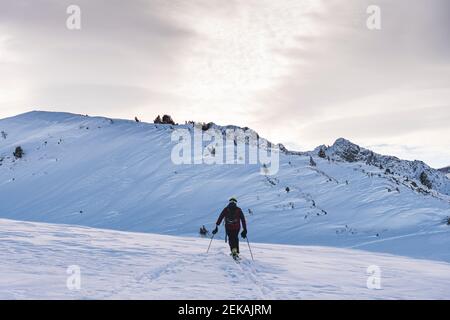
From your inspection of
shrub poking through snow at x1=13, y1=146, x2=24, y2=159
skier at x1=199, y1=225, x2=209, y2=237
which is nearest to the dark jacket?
skier at x1=199, y1=225, x2=209, y2=237

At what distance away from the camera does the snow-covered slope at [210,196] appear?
72.7ft

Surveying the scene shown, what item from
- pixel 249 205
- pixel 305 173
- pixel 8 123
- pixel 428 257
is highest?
pixel 8 123

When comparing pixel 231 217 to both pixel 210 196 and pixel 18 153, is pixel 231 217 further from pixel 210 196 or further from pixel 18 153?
pixel 18 153

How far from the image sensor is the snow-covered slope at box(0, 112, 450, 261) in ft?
72.7

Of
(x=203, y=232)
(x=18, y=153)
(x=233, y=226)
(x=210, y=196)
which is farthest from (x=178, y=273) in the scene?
Result: (x=18, y=153)

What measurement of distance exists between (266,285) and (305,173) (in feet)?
67.8

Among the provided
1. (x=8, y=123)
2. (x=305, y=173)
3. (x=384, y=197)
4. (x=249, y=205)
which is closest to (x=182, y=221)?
(x=249, y=205)

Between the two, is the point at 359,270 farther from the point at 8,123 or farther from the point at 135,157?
the point at 8,123

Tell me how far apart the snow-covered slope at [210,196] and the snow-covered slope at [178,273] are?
23.8ft

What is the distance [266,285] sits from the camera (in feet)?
30.5

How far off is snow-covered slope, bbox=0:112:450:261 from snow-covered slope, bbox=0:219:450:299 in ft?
23.8

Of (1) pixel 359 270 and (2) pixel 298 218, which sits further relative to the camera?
(2) pixel 298 218

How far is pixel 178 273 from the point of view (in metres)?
10.2
